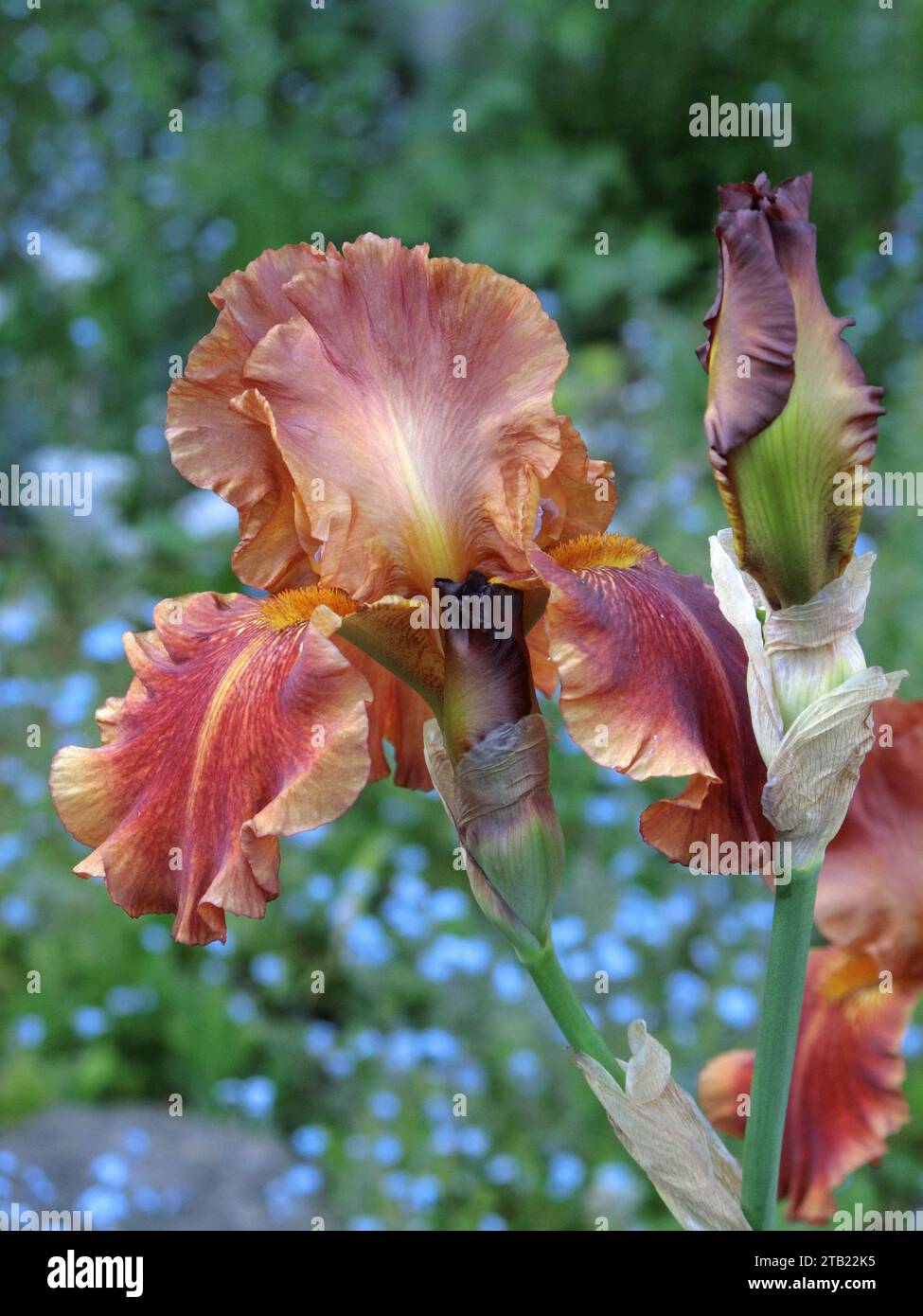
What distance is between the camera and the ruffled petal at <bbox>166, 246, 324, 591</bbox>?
108 centimetres

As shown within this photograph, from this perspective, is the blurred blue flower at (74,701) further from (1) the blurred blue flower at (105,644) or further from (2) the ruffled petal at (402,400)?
(2) the ruffled petal at (402,400)

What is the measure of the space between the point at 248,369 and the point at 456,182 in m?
4.26

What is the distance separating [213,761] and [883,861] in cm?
66

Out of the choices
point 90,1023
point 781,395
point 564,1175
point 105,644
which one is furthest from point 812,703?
point 105,644

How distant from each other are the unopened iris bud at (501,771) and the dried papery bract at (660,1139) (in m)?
0.10

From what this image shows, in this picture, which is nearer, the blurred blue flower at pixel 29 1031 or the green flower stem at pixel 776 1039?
the green flower stem at pixel 776 1039

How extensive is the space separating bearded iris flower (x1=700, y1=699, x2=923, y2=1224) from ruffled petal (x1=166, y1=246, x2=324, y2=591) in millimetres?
553

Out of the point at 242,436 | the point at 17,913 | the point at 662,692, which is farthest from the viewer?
the point at 17,913

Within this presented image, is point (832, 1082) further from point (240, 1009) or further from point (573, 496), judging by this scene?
point (240, 1009)

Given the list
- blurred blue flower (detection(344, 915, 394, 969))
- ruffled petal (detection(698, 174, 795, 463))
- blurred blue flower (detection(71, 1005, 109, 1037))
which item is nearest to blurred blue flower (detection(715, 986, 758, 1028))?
blurred blue flower (detection(344, 915, 394, 969))

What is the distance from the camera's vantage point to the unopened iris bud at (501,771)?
3.17ft

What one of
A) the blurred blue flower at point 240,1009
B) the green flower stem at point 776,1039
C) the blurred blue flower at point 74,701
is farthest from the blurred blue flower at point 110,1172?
the green flower stem at point 776,1039

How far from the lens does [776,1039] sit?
917mm

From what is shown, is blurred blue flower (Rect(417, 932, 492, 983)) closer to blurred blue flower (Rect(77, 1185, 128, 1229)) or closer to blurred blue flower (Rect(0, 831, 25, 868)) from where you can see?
blurred blue flower (Rect(77, 1185, 128, 1229))
